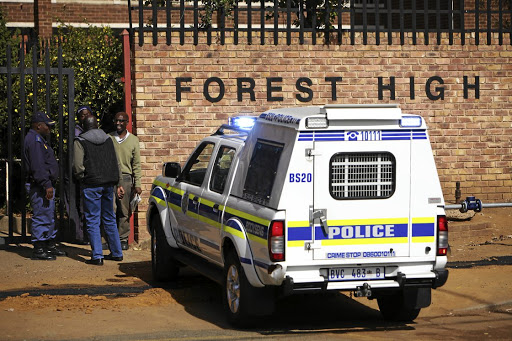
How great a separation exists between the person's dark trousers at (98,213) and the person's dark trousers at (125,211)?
0.89 meters

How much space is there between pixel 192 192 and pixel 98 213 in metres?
2.23

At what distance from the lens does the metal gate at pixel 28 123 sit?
12258 millimetres

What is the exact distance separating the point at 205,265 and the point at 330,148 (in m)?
2.29

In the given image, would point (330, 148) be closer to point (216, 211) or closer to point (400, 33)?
point (216, 211)

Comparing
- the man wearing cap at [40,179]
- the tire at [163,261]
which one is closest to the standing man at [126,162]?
the man wearing cap at [40,179]

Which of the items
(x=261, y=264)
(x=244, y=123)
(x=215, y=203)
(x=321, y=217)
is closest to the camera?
(x=321, y=217)

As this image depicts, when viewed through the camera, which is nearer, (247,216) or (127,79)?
(247,216)

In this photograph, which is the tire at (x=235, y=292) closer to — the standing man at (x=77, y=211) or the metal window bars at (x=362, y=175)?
the metal window bars at (x=362, y=175)

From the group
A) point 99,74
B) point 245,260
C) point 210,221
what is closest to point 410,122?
point 245,260

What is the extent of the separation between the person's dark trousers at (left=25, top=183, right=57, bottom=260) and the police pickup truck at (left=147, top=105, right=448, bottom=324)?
Answer: 3955 mm

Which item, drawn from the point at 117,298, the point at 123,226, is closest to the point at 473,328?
the point at 117,298

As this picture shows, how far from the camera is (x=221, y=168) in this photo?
31.1ft

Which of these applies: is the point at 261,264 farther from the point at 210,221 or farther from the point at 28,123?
the point at 28,123

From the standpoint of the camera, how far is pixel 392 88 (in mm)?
14016
